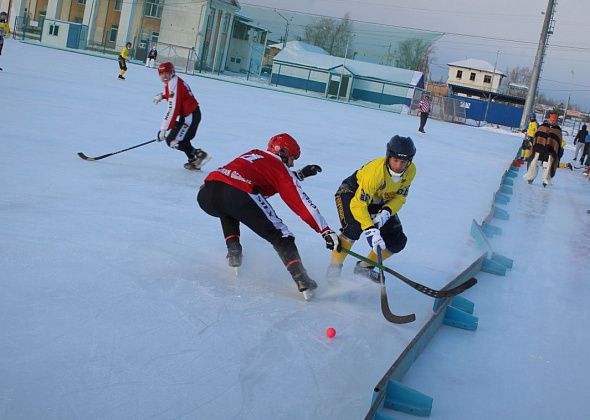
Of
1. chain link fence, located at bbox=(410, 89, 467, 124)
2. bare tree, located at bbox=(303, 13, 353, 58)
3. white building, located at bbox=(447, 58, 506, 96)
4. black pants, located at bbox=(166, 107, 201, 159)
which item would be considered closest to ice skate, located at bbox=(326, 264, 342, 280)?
black pants, located at bbox=(166, 107, 201, 159)

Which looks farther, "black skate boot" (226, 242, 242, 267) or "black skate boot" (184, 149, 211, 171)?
"black skate boot" (184, 149, 211, 171)

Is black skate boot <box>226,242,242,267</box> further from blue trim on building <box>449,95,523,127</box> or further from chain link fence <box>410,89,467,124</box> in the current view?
blue trim on building <box>449,95,523,127</box>

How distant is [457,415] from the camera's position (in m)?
2.82

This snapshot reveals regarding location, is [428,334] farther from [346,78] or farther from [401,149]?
[346,78]

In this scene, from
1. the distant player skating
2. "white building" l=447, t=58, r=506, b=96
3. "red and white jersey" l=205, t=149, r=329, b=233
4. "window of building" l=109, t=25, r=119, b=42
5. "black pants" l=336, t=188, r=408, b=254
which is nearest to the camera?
"red and white jersey" l=205, t=149, r=329, b=233

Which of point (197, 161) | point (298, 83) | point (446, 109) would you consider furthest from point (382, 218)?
point (298, 83)

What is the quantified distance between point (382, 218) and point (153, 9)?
39417mm

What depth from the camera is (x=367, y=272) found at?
4457mm

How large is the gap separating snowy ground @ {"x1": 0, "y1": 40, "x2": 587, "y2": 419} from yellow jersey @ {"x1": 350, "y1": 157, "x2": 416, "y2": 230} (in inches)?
20.6

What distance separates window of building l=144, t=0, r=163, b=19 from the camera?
1583 inches

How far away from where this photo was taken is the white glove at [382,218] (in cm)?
406

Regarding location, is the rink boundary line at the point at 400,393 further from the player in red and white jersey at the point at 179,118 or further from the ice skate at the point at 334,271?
the player in red and white jersey at the point at 179,118

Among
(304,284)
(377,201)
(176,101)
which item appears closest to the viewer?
(304,284)

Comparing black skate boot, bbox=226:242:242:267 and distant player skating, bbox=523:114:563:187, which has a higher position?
distant player skating, bbox=523:114:563:187
